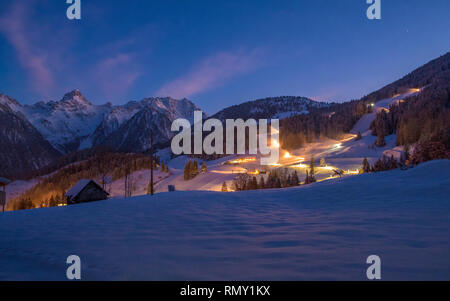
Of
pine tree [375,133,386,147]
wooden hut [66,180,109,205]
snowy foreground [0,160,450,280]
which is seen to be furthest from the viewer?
pine tree [375,133,386,147]

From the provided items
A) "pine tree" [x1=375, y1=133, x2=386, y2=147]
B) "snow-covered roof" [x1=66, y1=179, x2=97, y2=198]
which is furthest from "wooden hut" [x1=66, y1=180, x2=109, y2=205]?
"pine tree" [x1=375, y1=133, x2=386, y2=147]

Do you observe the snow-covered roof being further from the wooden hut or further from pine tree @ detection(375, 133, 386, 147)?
pine tree @ detection(375, 133, 386, 147)

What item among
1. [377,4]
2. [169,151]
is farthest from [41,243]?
[169,151]

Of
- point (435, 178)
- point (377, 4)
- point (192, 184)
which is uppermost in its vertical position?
point (377, 4)

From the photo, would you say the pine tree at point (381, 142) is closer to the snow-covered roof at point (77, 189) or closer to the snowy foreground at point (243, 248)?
the snowy foreground at point (243, 248)

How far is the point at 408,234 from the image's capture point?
472 centimetres

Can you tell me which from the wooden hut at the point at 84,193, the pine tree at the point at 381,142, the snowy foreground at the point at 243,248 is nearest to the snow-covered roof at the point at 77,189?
the wooden hut at the point at 84,193

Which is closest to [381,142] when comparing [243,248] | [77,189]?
[77,189]

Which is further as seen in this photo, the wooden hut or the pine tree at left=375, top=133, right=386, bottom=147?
the pine tree at left=375, top=133, right=386, bottom=147

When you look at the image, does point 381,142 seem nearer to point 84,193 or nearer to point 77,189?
point 84,193

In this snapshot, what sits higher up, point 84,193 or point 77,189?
point 77,189

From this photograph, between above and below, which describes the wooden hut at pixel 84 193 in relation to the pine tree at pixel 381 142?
below
